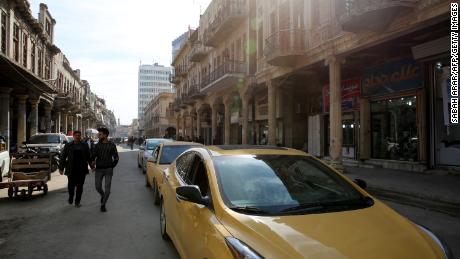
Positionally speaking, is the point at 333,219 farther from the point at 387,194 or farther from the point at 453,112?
the point at 453,112

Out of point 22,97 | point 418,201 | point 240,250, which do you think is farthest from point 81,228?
point 22,97

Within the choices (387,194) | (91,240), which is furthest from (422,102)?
(91,240)

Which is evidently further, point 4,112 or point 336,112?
point 4,112

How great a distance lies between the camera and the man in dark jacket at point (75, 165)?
8.18 metres

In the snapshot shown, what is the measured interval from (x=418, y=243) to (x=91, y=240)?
4.60 metres

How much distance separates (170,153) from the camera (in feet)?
32.3

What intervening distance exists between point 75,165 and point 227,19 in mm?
19964

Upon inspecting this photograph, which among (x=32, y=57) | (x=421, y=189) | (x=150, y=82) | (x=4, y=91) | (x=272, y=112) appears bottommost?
(x=421, y=189)

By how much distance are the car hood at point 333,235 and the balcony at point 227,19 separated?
23742mm

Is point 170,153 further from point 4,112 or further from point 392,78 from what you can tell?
point 4,112

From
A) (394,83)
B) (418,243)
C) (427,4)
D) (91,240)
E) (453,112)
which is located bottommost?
(91,240)

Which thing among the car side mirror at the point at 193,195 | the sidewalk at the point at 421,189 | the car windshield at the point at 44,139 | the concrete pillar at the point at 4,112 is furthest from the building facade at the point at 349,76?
the concrete pillar at the point at 4,112

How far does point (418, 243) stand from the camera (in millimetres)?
2584

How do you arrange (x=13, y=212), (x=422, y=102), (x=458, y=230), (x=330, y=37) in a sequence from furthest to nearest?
(x=330, y=37) → (x=422, y=102) → (x=13, y=212) → (x=458, y=230)
